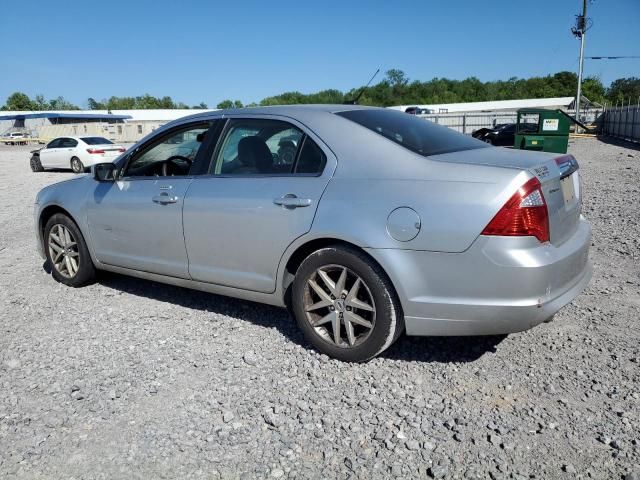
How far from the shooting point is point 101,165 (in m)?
4.83

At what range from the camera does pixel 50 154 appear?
68.3ft

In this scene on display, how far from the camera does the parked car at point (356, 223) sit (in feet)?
9.86

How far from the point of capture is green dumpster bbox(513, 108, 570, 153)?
19.2 m

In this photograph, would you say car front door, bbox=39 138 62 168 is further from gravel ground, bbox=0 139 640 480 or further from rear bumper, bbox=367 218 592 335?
rear bumper, bbox=367 218 592 335

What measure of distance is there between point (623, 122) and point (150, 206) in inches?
1374

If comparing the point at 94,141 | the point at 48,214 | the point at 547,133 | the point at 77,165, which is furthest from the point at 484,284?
the point at 94,141

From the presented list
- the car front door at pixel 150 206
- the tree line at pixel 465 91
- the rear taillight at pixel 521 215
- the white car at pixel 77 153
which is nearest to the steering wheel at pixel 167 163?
the car front door at pixel 150 206

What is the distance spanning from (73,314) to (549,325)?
12.3 ft

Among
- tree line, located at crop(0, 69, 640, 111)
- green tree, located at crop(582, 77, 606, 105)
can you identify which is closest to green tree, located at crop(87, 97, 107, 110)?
tree line, located at crop(0, 69, 640, 111)

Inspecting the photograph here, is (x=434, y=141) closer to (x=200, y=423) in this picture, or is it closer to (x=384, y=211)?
(x=384, y=211)

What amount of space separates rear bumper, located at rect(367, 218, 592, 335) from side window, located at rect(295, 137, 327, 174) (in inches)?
27.8

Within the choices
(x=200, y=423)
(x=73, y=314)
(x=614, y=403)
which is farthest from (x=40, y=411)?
(x=614, y=403)

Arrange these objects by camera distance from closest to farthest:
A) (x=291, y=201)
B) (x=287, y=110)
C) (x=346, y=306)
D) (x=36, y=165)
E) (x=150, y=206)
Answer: (x=346, y=306) < (x=291, y=201) < (x=287, y=110) < (x=150, y=206) < (x=36, y=165)

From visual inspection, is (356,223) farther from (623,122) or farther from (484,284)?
(623,122)
